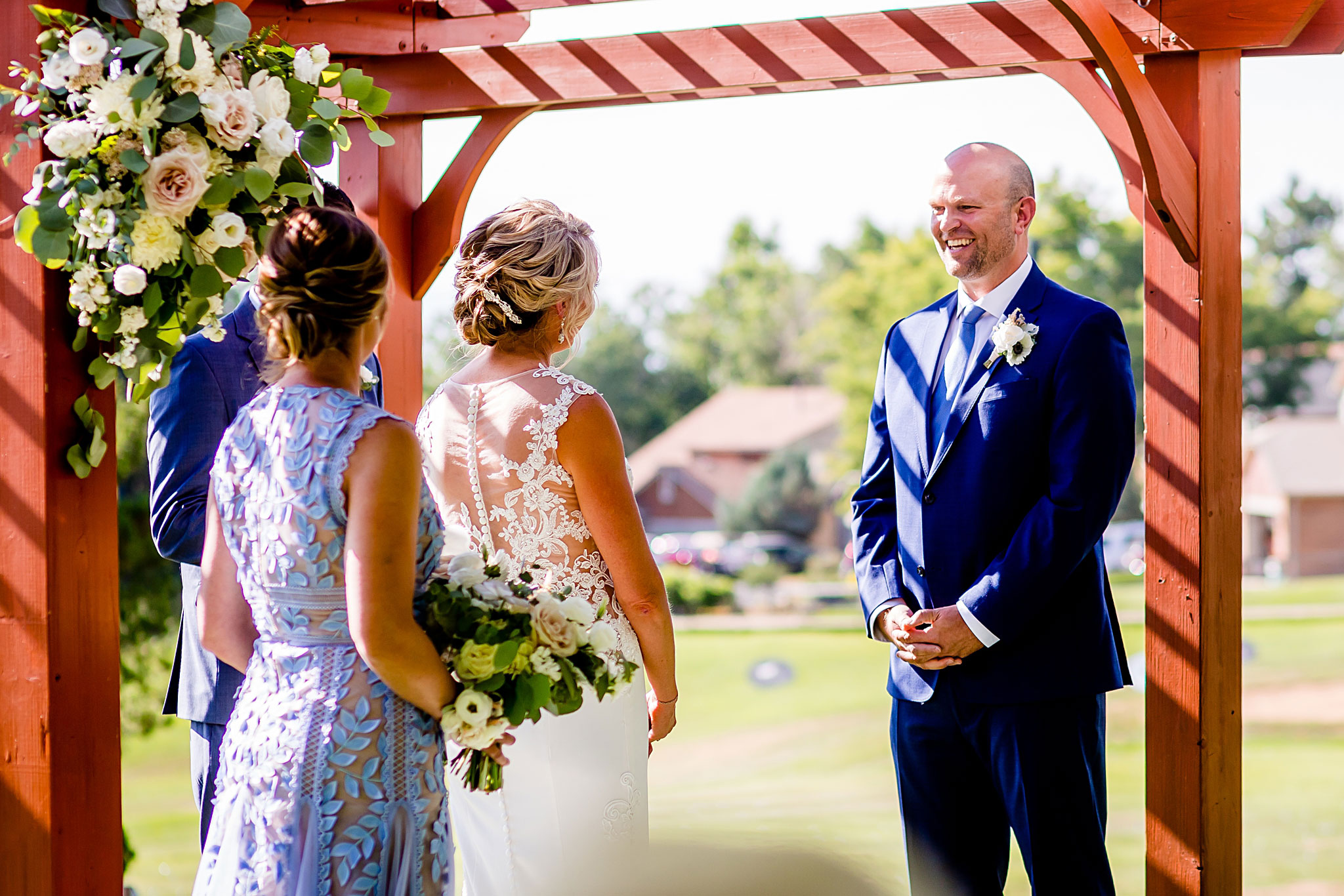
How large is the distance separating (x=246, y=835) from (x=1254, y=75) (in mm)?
35384

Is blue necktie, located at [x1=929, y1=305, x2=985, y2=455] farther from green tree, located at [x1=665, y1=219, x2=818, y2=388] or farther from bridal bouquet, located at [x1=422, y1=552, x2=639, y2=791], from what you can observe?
green tree, located at [x1=665, y1=219, x2=818, y2=388]

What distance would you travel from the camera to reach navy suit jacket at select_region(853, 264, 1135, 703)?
8.66ft

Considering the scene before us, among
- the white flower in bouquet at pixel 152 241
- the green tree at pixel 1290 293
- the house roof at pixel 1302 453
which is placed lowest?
the house roof at pixel 1302 453

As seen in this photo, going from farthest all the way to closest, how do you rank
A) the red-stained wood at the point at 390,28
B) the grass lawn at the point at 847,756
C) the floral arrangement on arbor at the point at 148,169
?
the grass lawn at the point at 847,756, the red-stained wood at the point at 390,28, the floral arrangement on arbor at the point at 148,169

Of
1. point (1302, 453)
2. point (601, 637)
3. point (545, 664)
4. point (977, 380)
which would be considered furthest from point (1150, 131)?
point (1302, 453)

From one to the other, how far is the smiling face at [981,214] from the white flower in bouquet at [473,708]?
154 centimetres

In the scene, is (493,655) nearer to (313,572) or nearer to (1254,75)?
(313,572)

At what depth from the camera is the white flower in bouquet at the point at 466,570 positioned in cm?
197

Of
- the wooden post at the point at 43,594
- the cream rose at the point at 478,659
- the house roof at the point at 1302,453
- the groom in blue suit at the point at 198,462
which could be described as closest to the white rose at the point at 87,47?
the wooden post at the point at 43,594

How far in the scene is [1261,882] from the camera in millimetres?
9516

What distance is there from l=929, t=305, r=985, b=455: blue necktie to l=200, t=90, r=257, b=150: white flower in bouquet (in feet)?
5.34

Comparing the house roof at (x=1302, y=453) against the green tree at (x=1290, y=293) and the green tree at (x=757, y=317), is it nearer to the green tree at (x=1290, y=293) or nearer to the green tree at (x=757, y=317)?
the green tree at (x=1290, y=293)

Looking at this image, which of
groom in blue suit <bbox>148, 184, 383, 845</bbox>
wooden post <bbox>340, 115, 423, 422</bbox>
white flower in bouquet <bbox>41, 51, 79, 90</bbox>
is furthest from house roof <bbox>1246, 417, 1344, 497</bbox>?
white flower in bouquet <bbox>41, 51, 79, 90</bbox>

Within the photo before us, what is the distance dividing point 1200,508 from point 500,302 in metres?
1.85
